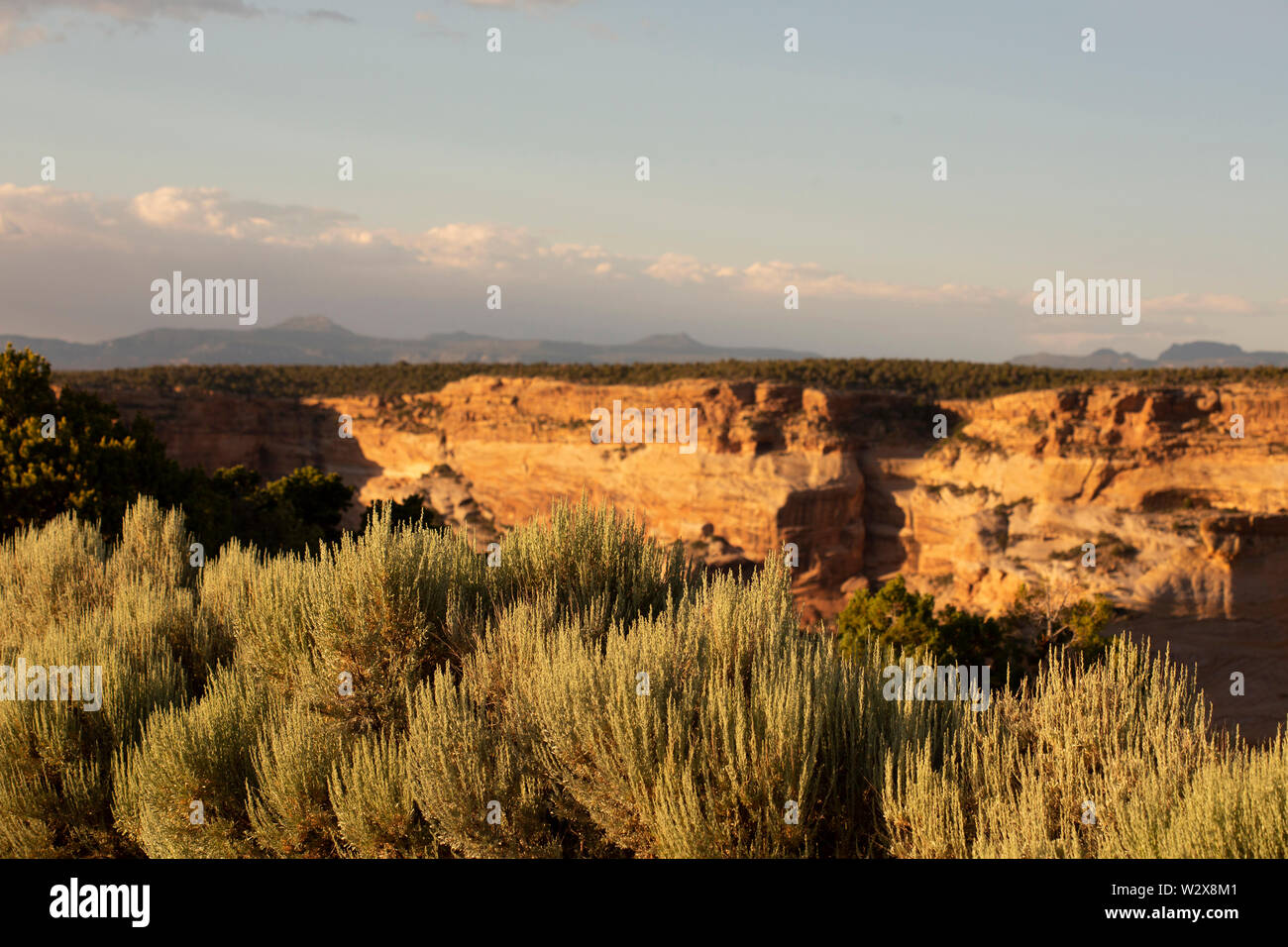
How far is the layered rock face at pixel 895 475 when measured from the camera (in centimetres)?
3234

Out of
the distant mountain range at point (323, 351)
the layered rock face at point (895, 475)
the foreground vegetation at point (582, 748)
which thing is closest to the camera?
the foreground vegetation at point (582, 748)

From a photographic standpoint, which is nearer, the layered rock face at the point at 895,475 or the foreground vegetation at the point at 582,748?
the foreground vegetation at the point at 582,748

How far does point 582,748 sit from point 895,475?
37849 millimetres

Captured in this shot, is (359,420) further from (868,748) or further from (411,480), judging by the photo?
(868,748)

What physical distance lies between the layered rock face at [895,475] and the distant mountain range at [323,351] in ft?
272

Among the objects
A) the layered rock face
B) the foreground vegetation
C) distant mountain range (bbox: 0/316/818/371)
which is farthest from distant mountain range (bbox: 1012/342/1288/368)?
the foreground vegetation

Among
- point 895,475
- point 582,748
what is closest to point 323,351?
point 895,475

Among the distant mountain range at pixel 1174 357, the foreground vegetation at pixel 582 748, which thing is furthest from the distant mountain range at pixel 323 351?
the foreground vegetation at pixel 582 748

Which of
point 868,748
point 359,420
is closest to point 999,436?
point 359,420

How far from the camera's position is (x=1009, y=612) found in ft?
70.4

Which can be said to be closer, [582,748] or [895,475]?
[582,748]

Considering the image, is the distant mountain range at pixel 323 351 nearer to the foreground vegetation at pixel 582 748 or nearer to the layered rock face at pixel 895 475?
the layered rock face at pixel 895 475

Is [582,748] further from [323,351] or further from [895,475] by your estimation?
[323,351]

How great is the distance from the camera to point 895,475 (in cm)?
4112
